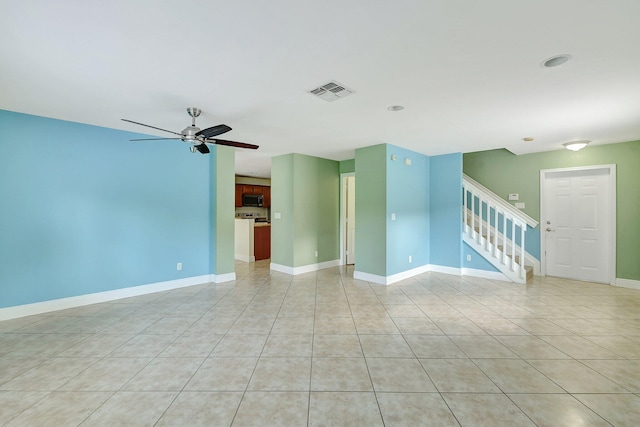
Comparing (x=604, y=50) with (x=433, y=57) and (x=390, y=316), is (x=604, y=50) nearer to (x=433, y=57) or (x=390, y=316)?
(x=433, y=57)

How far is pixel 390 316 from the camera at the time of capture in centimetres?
348

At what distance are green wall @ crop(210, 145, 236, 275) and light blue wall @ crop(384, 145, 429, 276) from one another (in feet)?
9.42

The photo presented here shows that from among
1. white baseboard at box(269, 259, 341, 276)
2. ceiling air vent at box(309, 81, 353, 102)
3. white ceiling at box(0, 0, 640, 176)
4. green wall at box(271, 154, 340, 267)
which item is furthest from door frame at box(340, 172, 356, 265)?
ceiling air vent at box(309, 81, 353, 102)

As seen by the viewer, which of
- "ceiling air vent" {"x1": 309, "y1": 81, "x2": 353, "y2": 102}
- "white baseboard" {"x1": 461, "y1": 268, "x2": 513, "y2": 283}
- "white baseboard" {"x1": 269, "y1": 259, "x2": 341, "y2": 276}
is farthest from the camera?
"white baseboard" {"x1": 269, "y1": 259, "x2": 341, "y2": 276}

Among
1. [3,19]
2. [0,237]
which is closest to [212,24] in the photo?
[3,19]

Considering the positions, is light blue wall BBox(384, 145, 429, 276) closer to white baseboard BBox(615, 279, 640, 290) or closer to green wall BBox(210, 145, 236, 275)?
green wall BBox(210, 145, 236, 275)

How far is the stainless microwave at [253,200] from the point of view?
9.43m

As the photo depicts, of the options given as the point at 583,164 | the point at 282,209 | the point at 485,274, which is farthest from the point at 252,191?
the point at 583,164

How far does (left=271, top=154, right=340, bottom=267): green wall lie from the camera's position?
586cm

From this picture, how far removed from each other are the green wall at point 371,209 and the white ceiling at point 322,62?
1232 mm

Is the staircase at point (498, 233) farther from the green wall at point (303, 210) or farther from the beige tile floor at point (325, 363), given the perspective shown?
the green wall at point (303, 210)

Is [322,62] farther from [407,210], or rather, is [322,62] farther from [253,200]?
[253,200]

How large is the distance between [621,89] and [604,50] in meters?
1.05

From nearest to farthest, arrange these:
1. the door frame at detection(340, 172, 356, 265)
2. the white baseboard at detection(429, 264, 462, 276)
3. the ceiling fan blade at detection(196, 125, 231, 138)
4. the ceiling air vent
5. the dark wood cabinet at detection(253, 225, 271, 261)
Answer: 1. the ceiling air vent
2. the ceiling fan blade at detection(196, 125, 231, 138)
3. the white baseboard at detection(429, 264, 462, 276)
4. the door frame at detection(340, 172, 356, 265)
5. the dark wood cabinet at detection(253, 225, 271, 261)
